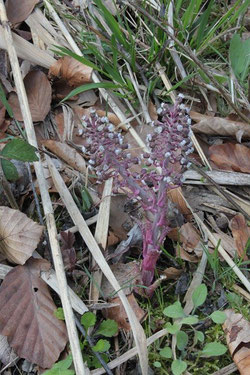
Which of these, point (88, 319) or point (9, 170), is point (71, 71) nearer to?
point (9, 170)

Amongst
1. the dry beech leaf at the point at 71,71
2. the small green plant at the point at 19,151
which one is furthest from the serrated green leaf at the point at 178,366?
the dry beech leaf at the point at 71,71

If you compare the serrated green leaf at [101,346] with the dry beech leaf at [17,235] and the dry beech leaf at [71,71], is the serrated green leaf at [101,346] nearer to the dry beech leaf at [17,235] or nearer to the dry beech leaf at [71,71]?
the dry beech leaf at [17,235]

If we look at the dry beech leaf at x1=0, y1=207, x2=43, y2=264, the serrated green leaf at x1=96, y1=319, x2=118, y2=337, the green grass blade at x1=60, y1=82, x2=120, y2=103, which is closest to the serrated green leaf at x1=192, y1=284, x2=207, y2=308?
the serrated green leaf at x1=96, y1=319, x2=118, y2=337

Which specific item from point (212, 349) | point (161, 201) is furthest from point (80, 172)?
point (212, 349)

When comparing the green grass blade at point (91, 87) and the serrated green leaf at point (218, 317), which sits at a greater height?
the green grass blade at point (91, 87)

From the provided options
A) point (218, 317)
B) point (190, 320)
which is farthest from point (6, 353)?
point (218, 317)

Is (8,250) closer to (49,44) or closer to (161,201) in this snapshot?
(161,201)
